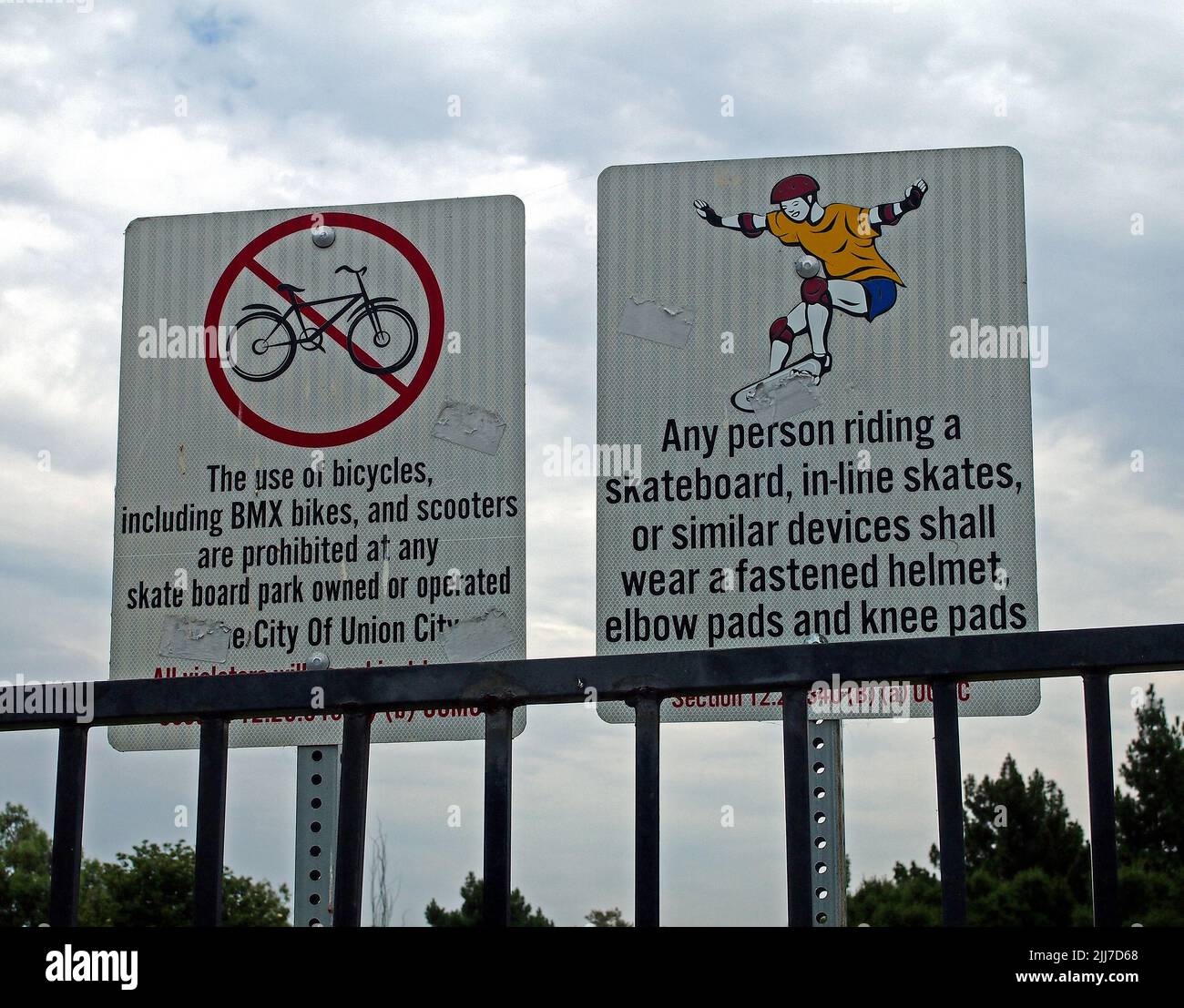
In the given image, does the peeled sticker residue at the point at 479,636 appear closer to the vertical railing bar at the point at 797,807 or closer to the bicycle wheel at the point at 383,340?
the bicycle wheel at the point at 383,340

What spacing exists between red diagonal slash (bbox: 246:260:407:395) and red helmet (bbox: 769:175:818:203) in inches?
59.9

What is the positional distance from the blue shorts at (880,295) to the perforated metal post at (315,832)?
7.79ft

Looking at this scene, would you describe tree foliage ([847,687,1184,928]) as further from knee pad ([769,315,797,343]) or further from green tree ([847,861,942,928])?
knee pad ([769,315,797,343])

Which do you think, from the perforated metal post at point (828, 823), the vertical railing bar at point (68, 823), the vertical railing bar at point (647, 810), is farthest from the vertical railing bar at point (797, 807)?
the perforated metal post at point (828, 823)

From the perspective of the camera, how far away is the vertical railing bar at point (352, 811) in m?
2.40

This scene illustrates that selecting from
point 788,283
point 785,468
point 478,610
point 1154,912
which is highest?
point 788,283

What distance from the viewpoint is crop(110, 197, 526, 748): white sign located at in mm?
5770

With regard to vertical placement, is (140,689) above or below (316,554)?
below
